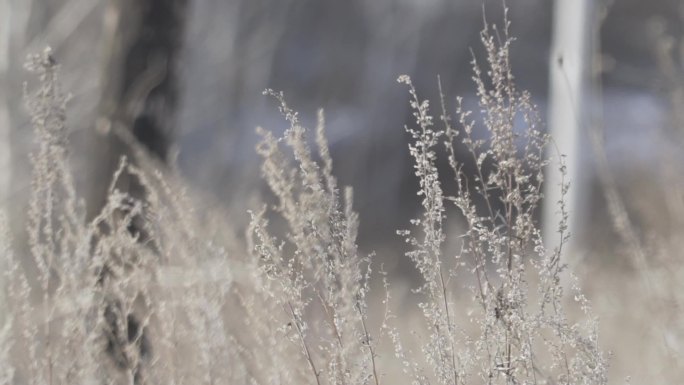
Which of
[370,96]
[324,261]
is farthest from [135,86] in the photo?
[370,96]

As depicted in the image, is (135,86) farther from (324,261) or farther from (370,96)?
(370,96)

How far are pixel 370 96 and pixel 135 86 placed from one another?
11.6 m

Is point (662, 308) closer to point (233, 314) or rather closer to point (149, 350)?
point (233, 314)

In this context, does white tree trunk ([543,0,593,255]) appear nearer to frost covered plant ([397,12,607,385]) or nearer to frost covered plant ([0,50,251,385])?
frost covered plant ([0,50,251,385])

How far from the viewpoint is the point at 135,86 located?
4.21 metres

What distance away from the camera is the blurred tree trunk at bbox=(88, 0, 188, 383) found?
164 inches

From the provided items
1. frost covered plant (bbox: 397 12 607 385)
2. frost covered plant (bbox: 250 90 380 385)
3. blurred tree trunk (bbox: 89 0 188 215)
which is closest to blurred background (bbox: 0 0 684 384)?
blurred tree trunk (bbox: 89 0 188 215)

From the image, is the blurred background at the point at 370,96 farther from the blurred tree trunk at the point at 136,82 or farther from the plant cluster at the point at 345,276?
the plant cluster at the point at 345,276

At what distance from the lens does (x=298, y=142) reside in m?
2.17

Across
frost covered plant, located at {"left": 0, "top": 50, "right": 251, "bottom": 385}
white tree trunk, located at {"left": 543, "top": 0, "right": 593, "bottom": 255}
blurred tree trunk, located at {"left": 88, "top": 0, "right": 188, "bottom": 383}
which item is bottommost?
frost covered plant, located at {"left": 0, "top": 50, "right": 251, "bottom": 385}

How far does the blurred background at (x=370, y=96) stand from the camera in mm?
4230

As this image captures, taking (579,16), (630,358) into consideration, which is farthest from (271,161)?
(579,16)

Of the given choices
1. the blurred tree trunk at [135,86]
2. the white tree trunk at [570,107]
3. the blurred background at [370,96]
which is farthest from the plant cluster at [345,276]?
the white tree trunk at [570,107]

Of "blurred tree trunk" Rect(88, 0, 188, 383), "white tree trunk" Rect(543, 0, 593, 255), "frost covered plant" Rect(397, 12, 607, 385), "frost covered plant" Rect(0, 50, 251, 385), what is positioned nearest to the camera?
"frost covered plant" Rect(397, 12, 607, 385)
